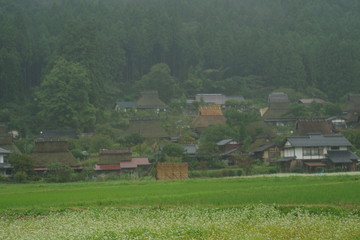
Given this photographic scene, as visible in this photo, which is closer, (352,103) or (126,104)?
(352,103)

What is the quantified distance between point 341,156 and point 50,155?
19589 mm

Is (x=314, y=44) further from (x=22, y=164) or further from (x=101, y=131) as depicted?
(x=22, y=164)

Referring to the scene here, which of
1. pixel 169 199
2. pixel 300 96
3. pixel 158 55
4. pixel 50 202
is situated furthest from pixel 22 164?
pixel 158 55

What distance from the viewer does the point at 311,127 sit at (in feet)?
157

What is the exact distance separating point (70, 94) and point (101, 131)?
6.23 metres

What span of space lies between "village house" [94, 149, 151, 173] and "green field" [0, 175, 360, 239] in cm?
1597

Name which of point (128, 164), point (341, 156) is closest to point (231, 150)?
point (341, 156)

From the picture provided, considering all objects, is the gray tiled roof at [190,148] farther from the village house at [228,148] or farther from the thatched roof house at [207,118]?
the thatched roof house at [207,118]

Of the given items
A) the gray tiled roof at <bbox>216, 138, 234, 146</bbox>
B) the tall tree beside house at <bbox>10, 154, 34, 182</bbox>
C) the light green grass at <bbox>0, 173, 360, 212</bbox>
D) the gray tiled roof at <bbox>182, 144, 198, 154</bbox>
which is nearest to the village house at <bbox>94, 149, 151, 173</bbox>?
the gray tiled roof at <bbox>182, 144, 198, 154</bbox>

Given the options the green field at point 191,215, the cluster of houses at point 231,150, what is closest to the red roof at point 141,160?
the cluster of houses at point 231,150

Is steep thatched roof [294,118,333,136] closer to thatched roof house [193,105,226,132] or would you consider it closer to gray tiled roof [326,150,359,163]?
gray tiled roof [326,150,359,163]

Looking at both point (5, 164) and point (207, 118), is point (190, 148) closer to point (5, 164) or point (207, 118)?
point (207, 118)

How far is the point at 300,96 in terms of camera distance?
6488 centimetres

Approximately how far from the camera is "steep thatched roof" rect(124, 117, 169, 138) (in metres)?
51.3
